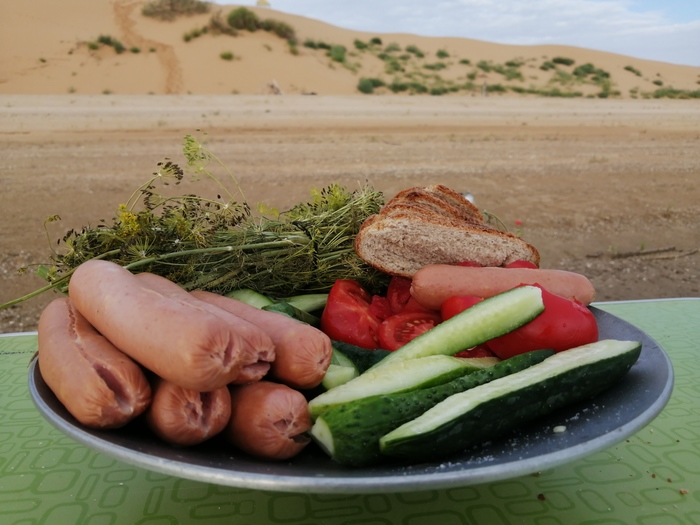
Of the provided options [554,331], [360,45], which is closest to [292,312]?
[554,331]

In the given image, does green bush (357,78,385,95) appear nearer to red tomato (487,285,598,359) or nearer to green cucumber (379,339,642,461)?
red tomato (487,285,598,359)

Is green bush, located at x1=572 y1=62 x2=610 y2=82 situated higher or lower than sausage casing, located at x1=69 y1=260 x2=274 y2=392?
higher

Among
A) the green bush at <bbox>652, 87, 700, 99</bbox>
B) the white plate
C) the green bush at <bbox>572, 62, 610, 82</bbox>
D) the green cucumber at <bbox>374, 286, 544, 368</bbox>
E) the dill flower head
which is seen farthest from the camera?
the green bush at <bbox>572, 62, 610, 82</bbox>

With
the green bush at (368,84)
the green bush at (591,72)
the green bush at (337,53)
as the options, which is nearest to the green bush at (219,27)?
the green bush at (337,53)

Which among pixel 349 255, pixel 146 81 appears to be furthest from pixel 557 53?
pixel 349 255

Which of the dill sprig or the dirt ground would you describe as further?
the dirt ground

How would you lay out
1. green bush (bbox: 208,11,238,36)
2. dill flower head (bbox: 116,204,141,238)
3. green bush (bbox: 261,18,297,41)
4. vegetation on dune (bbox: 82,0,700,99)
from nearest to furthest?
dill flower head (bbox: 116,204,141,238), vegetation on dune (bbox: 82,0,700,99), green bush (bbox: 208,11,238,36), green bush (bbox: 261,18,297,41)

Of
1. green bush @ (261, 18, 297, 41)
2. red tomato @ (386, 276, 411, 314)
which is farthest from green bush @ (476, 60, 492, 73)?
red tomato @ (386, 276, 411, 314)

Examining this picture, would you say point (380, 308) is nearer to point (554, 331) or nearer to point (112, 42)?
point (554, 331)

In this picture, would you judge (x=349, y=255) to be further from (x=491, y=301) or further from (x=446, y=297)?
(x=491, y=301)
